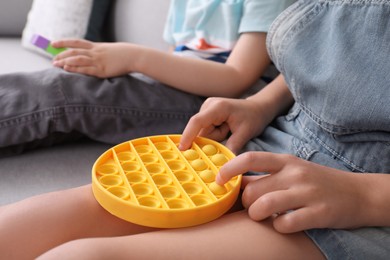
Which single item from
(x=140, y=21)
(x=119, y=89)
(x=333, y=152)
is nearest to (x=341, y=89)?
(x=333, y=152)

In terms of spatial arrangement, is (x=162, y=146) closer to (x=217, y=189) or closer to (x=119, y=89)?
(x=217, y=189)

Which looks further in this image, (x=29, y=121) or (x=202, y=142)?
(x=29, y=121)

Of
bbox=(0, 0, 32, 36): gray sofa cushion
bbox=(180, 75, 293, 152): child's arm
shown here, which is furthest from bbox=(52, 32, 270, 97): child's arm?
bbox=(0, 0, 32, 36): gray sofa cushion

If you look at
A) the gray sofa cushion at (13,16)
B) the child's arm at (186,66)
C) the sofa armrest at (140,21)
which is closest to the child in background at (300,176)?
the child's arm at (186,66)

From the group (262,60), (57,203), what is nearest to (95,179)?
(57,203)

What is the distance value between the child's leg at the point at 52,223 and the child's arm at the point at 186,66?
32 centimetres

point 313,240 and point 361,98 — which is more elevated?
point 361,98

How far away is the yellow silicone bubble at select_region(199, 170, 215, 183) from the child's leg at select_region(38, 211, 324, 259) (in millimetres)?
49

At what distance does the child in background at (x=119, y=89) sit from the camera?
2.54 ft

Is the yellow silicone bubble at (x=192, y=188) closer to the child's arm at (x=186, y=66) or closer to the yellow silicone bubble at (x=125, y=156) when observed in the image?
the yellow silicone bubble at (x=125, y=156)

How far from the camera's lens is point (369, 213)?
0.49m

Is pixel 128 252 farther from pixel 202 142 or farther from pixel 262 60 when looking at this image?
pixel 262 60

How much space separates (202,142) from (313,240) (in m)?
0.20

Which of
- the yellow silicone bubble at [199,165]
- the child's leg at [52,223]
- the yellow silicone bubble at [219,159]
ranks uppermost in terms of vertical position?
the yellow silicone bubble at [219,159]
